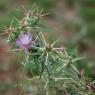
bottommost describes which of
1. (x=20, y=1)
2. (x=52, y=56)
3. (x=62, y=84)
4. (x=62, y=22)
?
(x=62, y=84)

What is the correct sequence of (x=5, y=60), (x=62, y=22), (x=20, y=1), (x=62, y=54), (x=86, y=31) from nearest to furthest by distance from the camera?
(x=62, y=54), (x=5, y=60), (x=86, y=31), (x=62, y=22), (x=20, y=1)

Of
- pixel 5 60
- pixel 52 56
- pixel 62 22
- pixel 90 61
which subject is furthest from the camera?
pixel 62 22

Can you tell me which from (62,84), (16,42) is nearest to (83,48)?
(62,84)

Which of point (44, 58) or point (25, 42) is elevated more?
point (25, 42)

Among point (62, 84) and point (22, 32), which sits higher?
point (22, 32)

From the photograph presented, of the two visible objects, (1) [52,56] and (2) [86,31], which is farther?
(2) [86,31]

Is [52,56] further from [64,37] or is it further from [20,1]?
[20,1]

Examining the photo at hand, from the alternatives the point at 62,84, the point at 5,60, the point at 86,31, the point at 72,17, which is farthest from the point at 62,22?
the point at 62,84
